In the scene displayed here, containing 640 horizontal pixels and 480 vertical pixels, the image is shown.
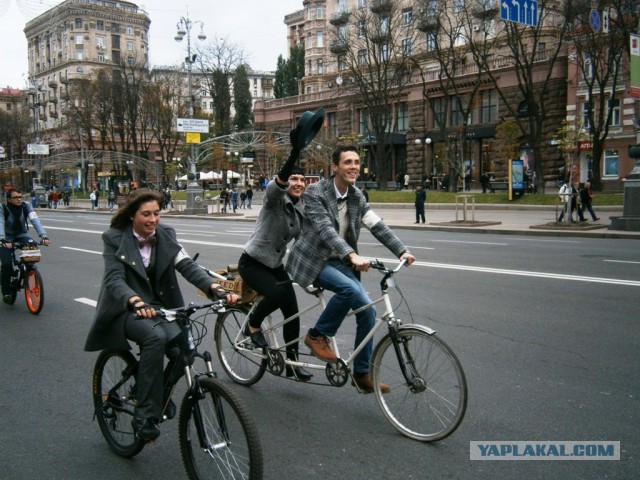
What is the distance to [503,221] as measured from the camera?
82.2ft

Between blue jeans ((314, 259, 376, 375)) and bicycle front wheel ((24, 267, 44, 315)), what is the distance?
5.33 metres

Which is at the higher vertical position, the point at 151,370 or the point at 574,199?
the point at 574,199

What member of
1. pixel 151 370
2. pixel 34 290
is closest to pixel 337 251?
pixel 151 370

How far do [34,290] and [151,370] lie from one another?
5.79 meters

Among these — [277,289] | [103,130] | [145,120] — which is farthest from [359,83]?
[277,289]

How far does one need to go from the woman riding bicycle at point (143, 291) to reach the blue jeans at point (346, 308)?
3.31 feet

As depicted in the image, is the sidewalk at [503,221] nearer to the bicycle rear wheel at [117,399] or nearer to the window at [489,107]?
the window at [489,107]

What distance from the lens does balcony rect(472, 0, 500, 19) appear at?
37075 mm

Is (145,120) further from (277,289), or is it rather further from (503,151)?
(277,289)

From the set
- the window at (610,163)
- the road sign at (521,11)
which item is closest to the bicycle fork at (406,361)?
the road sign at (521,11)

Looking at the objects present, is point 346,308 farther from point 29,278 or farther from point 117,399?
point 29,278

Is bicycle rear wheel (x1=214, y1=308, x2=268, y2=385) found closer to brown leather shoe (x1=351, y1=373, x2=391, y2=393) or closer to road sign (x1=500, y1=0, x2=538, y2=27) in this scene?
brown leather shoe (x1=351, y1=373, x2=391, y2=393)

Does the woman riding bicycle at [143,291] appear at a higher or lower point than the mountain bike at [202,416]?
higher
